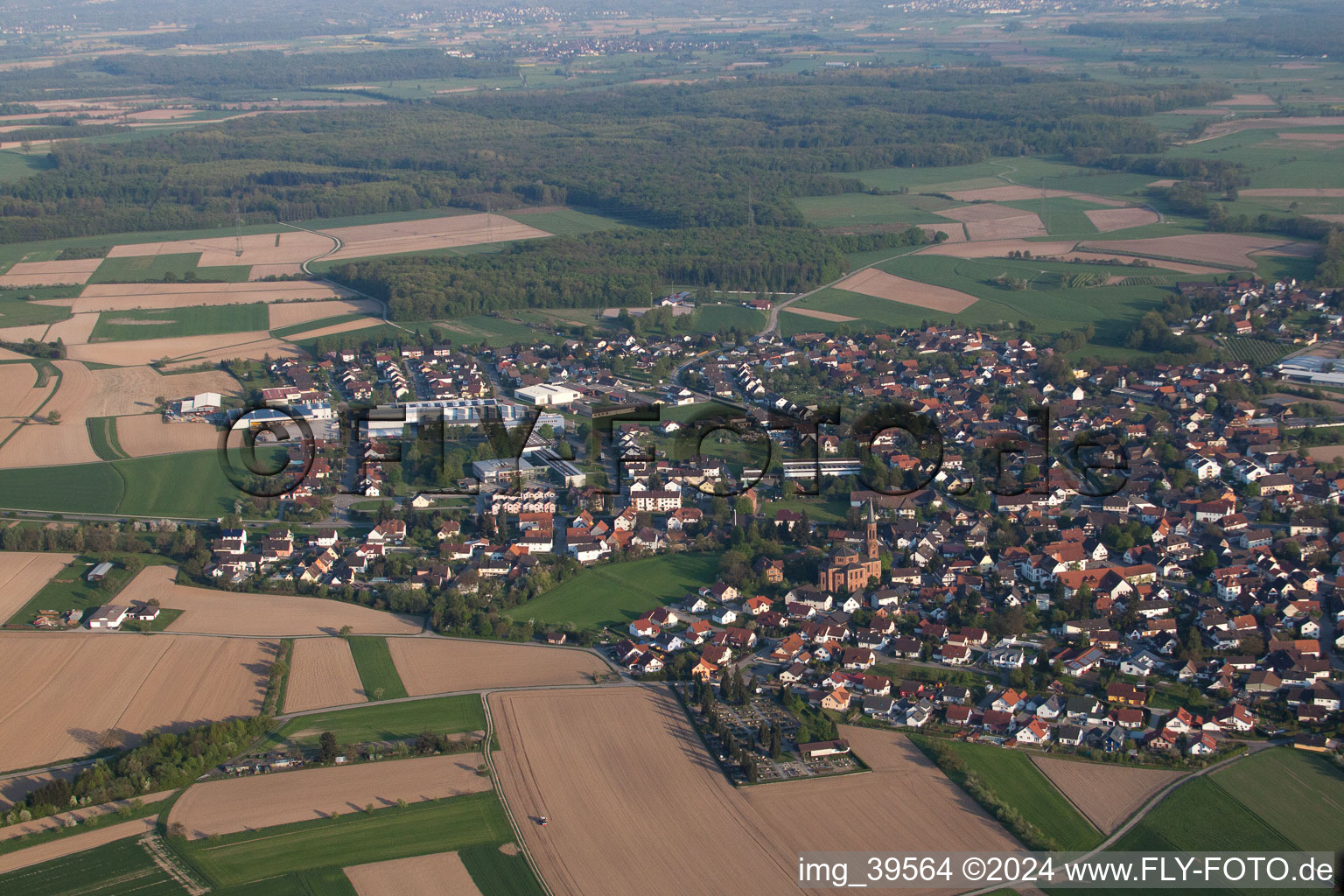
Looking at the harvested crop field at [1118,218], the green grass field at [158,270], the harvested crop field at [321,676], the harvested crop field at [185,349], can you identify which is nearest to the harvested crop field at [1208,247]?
the harvested crop field at [1118,218]

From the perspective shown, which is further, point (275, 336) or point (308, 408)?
point (275, 336)

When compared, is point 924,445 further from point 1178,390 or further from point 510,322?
point 510,322

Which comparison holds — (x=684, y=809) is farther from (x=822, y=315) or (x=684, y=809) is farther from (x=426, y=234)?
(x=426, y=234)

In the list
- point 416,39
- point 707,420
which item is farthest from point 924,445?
point 416,39

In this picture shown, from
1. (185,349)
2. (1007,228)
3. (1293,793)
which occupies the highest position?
(1007,228)

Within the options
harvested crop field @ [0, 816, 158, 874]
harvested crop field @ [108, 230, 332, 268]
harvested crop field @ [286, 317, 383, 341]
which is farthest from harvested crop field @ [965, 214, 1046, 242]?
harvested crop field @ [0, 816, 158, 874]

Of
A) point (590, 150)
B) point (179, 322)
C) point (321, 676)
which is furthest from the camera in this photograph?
point (590, 150)

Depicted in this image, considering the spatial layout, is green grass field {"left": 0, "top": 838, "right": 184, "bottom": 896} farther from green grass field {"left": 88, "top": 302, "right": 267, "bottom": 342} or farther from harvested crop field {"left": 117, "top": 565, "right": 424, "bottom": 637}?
green grass field {"left": 88, "top": 302, "right": 267, "bottom": 342}

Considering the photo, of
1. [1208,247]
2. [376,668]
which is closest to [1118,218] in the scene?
[1208,247]
